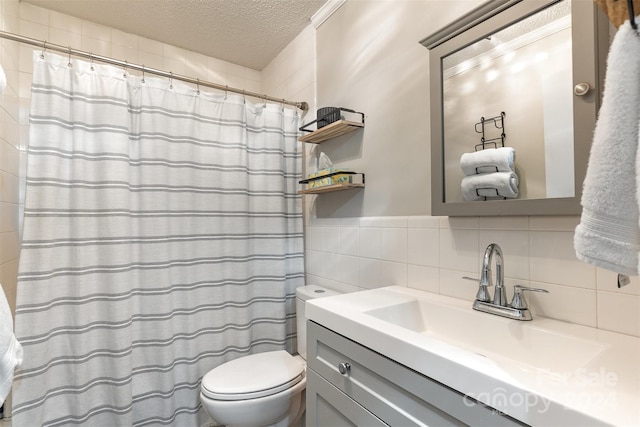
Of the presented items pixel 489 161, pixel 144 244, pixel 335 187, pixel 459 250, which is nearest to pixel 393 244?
pixel 459 250

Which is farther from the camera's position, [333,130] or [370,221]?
[333,130]

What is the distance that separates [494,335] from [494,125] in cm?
67

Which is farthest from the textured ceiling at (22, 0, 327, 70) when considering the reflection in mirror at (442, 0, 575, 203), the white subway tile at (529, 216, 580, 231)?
the white subway tile at (529, 216, 580, 231)

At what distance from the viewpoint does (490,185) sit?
1.00m

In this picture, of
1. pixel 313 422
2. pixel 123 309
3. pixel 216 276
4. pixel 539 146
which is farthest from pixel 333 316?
pixel 123 309

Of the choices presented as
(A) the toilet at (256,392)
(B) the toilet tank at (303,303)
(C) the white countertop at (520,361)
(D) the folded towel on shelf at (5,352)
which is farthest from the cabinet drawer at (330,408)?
(D) the folded towel on shelf at (5,352)

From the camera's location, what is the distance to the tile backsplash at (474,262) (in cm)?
81

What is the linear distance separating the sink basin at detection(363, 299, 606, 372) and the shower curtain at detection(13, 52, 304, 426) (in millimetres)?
1003

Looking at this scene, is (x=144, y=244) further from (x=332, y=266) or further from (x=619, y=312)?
(x=619, y=312)

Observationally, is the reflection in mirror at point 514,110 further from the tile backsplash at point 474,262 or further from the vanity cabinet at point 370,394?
the vanity cabinet at point 370,394

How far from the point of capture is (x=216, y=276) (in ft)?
5.77

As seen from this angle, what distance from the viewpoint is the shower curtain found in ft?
4.39

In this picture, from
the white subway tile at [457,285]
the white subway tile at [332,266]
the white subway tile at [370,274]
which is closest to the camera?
the white subway tile at [457,285]

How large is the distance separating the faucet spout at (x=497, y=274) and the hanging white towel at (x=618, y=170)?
541 millimetres
